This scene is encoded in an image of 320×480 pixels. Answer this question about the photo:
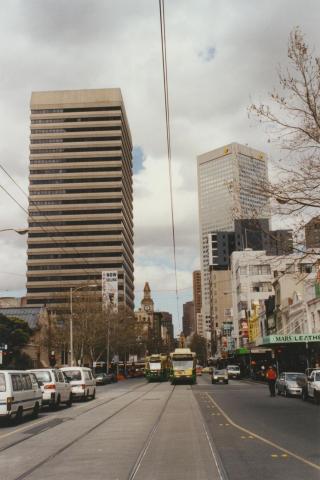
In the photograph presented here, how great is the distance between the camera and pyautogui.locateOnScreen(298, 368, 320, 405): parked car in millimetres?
25438

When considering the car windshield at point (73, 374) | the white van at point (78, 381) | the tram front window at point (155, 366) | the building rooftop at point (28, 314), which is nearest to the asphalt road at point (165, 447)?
the white van at point (78, 381)

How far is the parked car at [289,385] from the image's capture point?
30.0m

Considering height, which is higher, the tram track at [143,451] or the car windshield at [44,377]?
the car windshield at [44,377]

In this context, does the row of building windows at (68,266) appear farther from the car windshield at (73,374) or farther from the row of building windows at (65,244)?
the car windshield at (73,374)

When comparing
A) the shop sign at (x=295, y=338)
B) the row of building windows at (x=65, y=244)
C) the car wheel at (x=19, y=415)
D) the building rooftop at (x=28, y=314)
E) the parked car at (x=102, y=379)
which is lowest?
the parked car at (x=102, y=379)

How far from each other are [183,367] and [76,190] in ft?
320

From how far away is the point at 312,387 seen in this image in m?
26.1

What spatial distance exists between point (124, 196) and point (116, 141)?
14676 millimetres

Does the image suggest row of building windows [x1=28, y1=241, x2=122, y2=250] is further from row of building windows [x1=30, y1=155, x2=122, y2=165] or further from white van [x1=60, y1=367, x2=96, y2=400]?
white van [x1=60, y1=367, x2=96, y2=400]

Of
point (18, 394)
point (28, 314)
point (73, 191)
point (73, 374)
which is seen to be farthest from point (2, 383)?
point (73, 191)

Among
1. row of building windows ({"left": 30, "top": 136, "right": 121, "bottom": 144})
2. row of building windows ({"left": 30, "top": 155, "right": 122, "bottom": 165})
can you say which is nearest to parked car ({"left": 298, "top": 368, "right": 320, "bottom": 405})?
row of building windows ({"left": 30, "top": 155, "right": 122, "bottom": 165})

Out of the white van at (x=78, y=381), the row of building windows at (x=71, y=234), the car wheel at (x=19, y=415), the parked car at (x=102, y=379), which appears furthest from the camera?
the row of building windows at (x=71, y=234)

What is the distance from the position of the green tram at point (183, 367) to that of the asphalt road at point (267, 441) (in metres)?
31.2

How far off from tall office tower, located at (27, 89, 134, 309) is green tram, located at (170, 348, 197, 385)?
8766 cm
